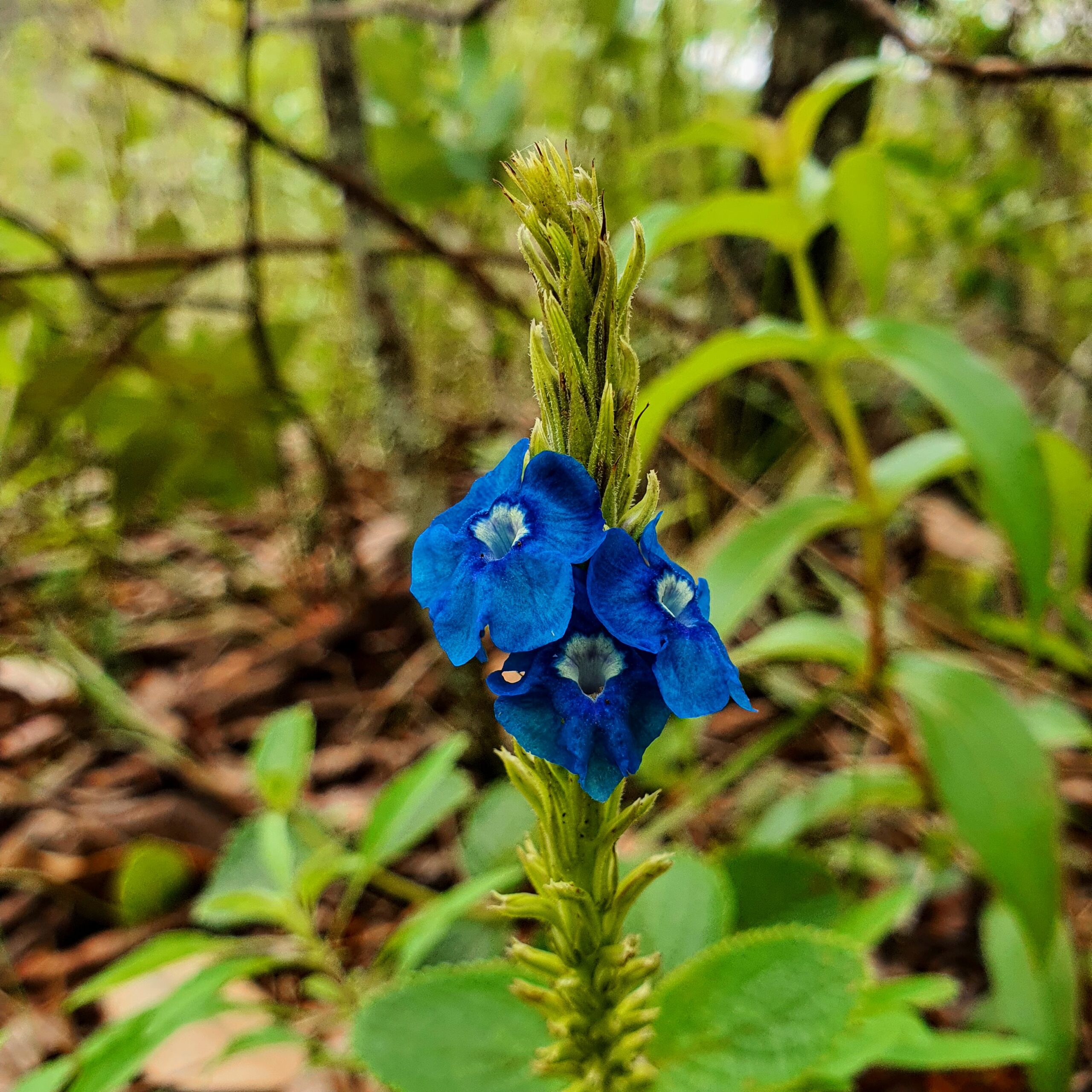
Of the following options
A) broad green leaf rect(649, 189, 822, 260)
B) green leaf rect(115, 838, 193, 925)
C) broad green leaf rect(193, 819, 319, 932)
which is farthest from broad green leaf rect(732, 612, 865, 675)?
green leaf rect(115, 838, 193, 925)

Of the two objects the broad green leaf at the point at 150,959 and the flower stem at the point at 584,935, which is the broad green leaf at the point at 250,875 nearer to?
the broad green leaf at the point at 150,959

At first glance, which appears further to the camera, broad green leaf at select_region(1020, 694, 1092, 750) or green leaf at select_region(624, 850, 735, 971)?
broad green leaf at select_region(1020, 694, 1092, 750)

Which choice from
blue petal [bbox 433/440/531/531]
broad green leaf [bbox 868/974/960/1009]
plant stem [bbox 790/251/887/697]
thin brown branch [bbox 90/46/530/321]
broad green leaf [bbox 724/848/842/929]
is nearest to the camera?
blue petal [bbox 433/440/531/531]

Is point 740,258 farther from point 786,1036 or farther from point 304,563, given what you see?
point 786,1036

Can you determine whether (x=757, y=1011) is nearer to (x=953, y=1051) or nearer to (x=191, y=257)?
(x=953, y=1051)

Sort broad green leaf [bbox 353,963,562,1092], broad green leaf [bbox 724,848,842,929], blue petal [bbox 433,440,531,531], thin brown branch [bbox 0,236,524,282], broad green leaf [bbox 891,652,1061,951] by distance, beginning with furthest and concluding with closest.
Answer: thin brown branch [bbox 0,236,524,282], broad green leaf [bbox 724,848,842,929], broad green leaf [bbox 891,652,1061,951], broad green leaf [bbox 353,963,562,1092], blue petal [bbox 433,440,531,531]

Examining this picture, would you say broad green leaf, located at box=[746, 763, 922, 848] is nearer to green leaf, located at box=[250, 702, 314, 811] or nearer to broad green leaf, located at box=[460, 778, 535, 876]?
broad green leaf, located at box=[460, 778, 535, 876]

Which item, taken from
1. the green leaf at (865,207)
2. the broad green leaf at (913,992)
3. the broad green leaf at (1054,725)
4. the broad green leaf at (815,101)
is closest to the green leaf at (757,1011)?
the broad green leaf at (913,992)
